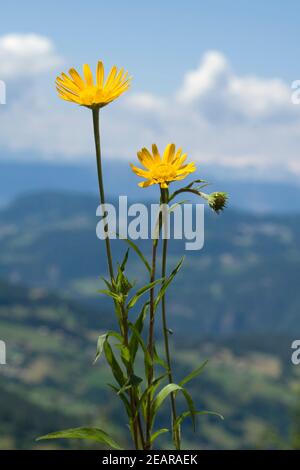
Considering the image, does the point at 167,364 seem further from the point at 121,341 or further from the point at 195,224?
the point at 195,224

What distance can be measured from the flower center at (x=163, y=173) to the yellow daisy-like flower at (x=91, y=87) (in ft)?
1.01

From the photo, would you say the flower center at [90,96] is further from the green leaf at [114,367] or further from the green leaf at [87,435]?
the green leaf at [87,435]

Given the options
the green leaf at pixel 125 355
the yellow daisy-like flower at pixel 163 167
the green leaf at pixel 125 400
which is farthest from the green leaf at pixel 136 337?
the yellow daisy-like flower at pixel 163 167

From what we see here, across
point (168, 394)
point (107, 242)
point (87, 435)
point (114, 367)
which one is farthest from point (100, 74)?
point (87, 435)

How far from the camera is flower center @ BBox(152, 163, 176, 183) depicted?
247 centimetres

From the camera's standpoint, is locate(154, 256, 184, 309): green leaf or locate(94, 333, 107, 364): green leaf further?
locate(154, 256, 184, 309): green leaf

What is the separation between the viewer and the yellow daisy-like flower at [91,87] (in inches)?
93.5

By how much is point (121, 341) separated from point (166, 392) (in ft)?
0.84


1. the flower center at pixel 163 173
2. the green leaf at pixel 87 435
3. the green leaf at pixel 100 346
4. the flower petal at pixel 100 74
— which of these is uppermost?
the flower petal at pixel 100 74

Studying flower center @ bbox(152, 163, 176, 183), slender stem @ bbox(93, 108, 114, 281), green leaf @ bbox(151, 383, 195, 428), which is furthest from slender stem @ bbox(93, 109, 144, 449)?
flower center @ bbox(152, 163, 176, 183)

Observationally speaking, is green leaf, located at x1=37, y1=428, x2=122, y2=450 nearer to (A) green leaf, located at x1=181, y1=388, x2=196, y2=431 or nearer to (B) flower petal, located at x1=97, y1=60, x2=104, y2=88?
(A) green leaf, located at x1=181, y1=388, x2=196, y2=431

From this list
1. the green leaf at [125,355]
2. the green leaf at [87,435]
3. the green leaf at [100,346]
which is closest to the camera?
the green leaf at [100,346]

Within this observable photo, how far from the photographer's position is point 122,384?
2.56 meters
